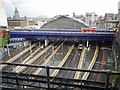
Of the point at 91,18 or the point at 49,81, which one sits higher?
the point at 91,18

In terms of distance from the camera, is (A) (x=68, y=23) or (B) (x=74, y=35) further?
(A) (x=68, y=23)

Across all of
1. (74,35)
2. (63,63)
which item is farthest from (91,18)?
(63,63)

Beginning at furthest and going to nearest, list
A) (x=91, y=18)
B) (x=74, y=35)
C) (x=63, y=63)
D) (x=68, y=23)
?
(x=91, y=18)
(x=68, y=23)
(x=74, y=35)
(x=63, y=63)

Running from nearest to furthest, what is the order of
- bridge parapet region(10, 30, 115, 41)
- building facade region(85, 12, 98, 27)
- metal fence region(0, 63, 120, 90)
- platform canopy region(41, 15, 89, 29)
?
metal fence region(0, 63, 120, 90) → bridge parapet region(10, 30, 115, 41) → platform canopy region(41, 15, 89, 29) → building facade region(85, 12, 98, 27)

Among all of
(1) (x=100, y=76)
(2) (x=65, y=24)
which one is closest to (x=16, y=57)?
(1) (x=100, y=76)

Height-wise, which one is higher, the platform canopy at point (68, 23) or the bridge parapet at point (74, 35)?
the platform canopy at point (68, 23)

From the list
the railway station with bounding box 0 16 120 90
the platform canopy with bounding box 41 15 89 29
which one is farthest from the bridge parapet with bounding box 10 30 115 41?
the platform canopy with bounding box 41 15 89 29

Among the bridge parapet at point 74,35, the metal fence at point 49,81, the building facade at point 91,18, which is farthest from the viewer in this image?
the building facade at point 91,18

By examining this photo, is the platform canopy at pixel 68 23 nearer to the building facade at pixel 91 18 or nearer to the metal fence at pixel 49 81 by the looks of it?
the building facade at pixel 91 18

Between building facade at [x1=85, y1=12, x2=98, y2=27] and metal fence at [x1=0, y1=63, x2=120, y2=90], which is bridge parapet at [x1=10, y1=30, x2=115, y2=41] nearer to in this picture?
metal fence at [x1=0, y1=63, x2=120, y2=90]

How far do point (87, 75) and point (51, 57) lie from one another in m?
2.34

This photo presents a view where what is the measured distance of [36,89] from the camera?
1.09 m

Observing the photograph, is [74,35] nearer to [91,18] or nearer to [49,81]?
[49,81]

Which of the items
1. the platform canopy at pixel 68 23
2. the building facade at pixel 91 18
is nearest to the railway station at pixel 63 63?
the platform canopy at pixel 68 23
